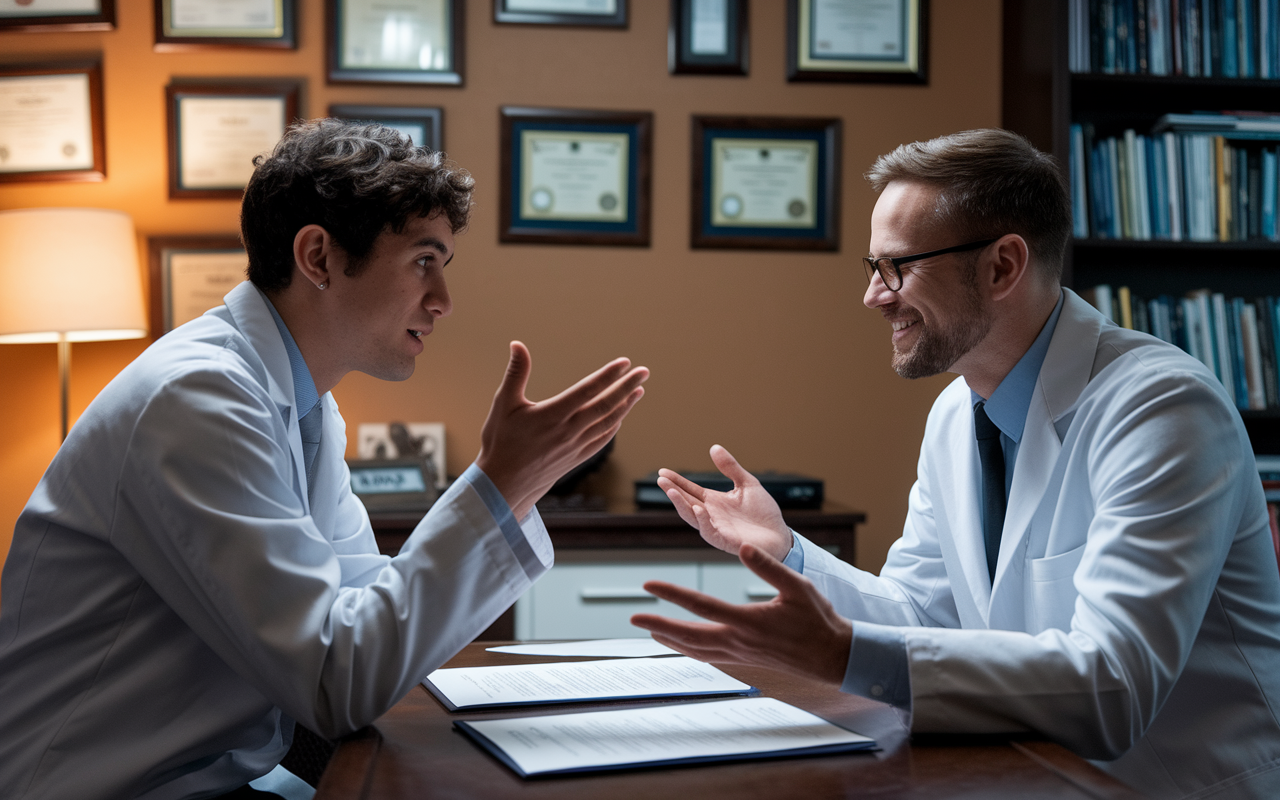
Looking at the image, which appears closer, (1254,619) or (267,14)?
(1254,619)

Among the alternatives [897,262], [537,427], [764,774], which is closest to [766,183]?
[897,262]

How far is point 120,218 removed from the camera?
104 inches

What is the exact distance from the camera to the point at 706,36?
2953 millimetres

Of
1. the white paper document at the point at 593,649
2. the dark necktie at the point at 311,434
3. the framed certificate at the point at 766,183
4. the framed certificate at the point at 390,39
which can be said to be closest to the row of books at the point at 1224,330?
the framed certificate at the point at 766,183

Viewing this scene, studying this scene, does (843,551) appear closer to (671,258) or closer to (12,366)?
(671,258)

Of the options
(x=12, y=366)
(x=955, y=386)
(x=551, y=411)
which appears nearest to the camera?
(x=551, y=411)

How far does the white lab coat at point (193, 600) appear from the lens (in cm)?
94

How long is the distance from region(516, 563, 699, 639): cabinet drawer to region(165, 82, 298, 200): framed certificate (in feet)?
5.13

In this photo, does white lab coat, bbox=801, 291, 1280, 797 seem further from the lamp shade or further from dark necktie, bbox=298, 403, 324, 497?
the lamp shade

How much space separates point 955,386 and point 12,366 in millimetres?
2736

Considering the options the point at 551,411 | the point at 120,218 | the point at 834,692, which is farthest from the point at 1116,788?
the point at 120,218

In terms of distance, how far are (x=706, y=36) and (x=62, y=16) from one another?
1.96 m

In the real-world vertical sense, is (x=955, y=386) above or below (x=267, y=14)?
below

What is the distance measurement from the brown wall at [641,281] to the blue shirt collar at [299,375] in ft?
5.09
